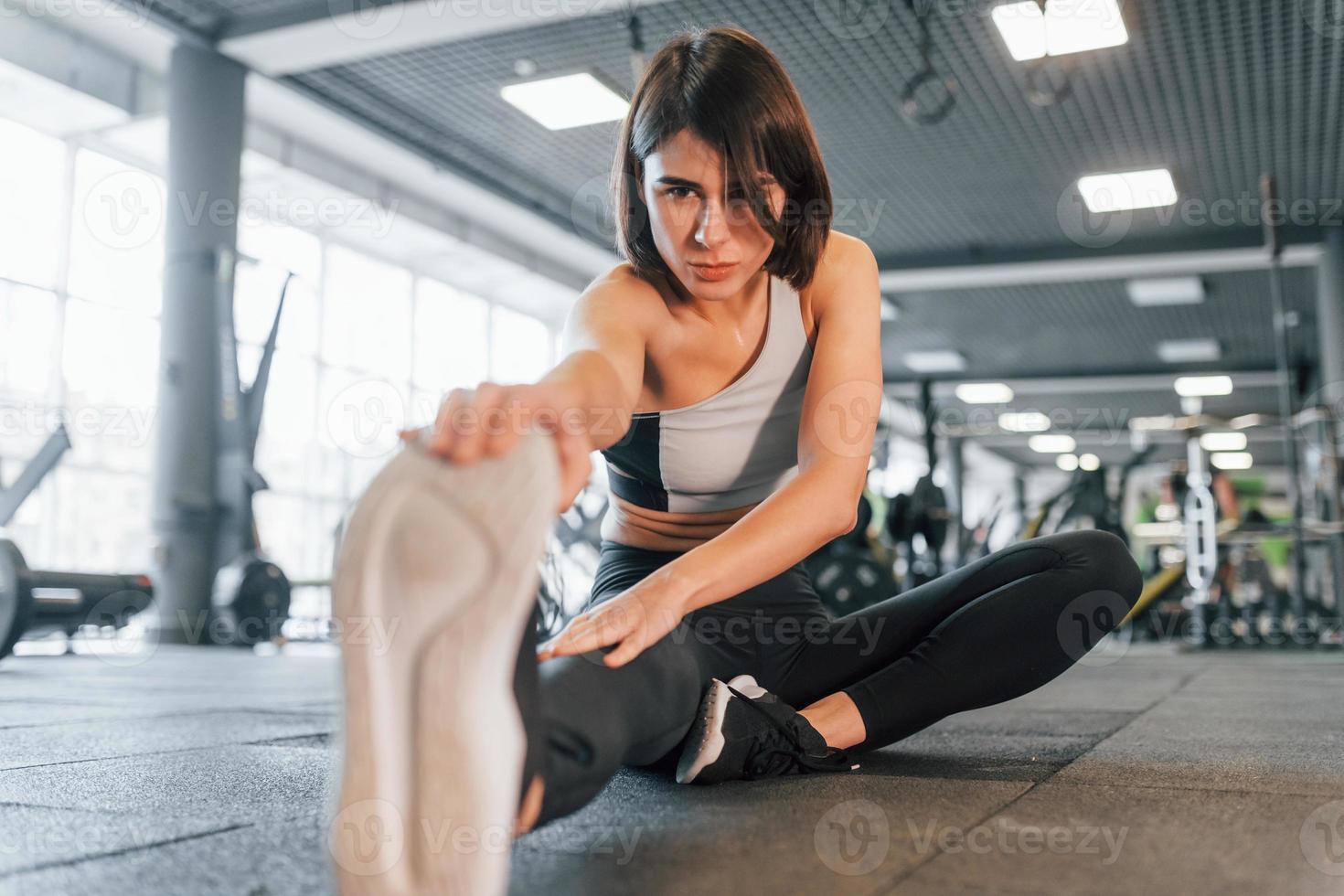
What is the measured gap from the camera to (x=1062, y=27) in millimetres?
4711

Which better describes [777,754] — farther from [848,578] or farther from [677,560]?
[848,578]

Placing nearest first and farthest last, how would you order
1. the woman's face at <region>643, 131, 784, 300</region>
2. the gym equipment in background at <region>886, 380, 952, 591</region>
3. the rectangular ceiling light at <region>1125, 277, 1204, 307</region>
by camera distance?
1. the woman's face at <region>643, 131, 784, 300</region>
2. the gym equipment in background at <region>886, 380, 952, 591</region>
3. the rectangular ceiling light at <region>1125, 277, 1204, 307</region>

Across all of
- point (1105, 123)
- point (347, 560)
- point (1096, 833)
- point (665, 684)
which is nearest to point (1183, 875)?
point (1096, 833)

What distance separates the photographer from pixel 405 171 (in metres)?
7.25

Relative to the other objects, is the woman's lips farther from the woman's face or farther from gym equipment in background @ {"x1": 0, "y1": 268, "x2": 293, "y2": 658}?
gym equipment in background @ {"x1": 0, "y1": 268, "x2": 293, "y2": 658}

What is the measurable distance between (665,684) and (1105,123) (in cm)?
546

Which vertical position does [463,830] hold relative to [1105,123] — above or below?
below

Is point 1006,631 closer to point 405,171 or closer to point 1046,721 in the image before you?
point 1046,721

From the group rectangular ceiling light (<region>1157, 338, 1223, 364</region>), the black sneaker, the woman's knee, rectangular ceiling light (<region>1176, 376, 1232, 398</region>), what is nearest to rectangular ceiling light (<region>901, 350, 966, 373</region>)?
rectangular ceiling light (<region>1157, 338, 1223, 364</region>)

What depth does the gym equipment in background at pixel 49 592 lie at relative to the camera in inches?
110

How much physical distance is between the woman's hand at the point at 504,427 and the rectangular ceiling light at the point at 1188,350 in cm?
1013

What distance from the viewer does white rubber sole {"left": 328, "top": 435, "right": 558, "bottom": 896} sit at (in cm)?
60

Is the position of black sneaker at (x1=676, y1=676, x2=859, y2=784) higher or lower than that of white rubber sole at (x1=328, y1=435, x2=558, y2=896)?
lower

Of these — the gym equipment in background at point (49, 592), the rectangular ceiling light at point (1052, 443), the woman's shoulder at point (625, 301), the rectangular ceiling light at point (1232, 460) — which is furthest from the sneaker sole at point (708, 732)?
the rectangular ceiling light at point (1232, 460)
